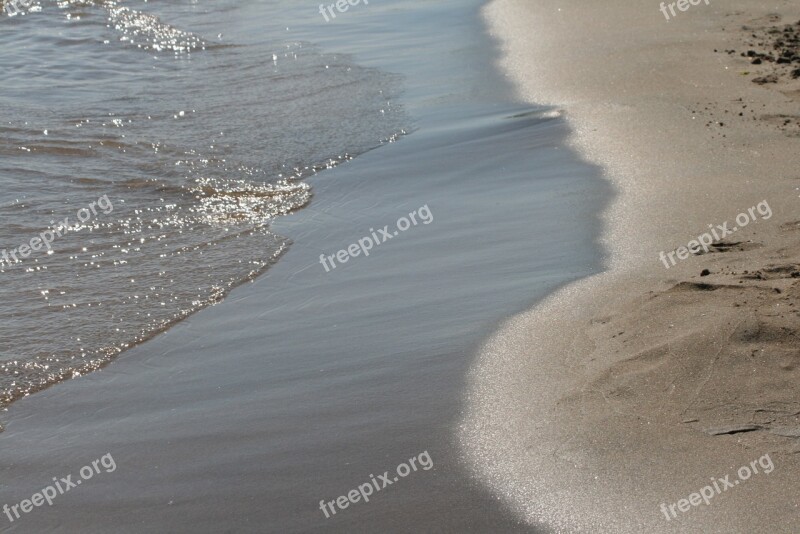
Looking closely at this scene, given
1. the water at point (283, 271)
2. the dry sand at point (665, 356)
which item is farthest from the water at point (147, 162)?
the dry sand at point (665, 356)

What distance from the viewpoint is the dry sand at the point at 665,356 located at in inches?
129

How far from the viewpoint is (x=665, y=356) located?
12.7 feet

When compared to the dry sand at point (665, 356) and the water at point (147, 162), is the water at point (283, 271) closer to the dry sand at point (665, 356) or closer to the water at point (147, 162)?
the water at point (147, 162)

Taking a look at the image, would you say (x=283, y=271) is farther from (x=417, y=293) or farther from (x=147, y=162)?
(x=147, y=162)

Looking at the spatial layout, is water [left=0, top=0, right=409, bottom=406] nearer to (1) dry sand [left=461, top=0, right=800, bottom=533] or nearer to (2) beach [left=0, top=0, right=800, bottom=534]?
(2) beach [left=0, top=0, right=800, bottom=534]

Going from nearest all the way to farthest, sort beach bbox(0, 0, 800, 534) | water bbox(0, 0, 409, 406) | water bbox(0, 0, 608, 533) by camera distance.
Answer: beach bbox(0, 0, 800, 534) → water bbox(0, 0, 608, 533) → water bbox(0, 0, 409, 406)

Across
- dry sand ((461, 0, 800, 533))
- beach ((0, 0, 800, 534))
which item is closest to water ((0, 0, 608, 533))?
beach ((0, 0, 800, 534))

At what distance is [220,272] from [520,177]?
7.52ft

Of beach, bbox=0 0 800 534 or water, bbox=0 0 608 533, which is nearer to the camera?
beach, bbox=0 0 800 534

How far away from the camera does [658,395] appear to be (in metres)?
3.70

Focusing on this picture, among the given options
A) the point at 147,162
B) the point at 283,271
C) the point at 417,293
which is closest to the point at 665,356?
the point at 417,293

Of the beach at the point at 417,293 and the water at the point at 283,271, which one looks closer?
the beach at the point at 417,293

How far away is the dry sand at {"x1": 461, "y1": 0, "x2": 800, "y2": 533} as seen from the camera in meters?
3.29

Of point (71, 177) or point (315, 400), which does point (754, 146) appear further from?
point (71, 177)
